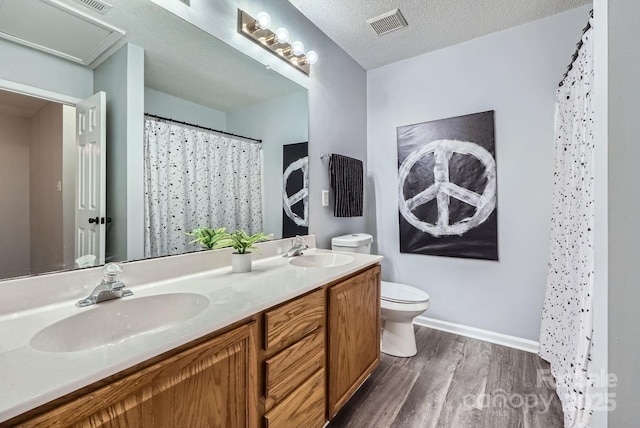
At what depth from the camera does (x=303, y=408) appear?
1103mm

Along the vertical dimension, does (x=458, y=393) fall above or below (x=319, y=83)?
below

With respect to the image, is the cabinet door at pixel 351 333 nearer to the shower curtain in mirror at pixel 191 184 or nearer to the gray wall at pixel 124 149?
the shower curtain in mirror at pixel 191 184

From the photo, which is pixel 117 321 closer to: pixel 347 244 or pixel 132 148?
pixel 132 148

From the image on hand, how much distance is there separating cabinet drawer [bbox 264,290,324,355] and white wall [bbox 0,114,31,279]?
811 mm

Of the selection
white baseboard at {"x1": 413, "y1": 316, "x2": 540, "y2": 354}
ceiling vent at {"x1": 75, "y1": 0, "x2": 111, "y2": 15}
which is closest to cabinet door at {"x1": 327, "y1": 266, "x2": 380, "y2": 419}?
white baseboard at {"x1": 413, "y1": 316, "x2": 540, "y2": 354}

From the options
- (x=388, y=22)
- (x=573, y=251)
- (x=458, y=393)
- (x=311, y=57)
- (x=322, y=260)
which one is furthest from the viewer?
(x=388, y=22)

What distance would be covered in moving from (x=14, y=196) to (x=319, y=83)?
190cm

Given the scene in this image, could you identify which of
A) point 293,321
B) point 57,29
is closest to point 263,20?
point 57,29

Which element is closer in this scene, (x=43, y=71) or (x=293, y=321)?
(x=43, y=71)

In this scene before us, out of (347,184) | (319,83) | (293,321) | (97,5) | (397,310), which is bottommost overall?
(397,310)

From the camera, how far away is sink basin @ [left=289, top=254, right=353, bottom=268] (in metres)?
1.70

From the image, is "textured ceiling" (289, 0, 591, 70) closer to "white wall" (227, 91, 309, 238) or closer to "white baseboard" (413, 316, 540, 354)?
"white wall" (227, 91, 309, 238)
